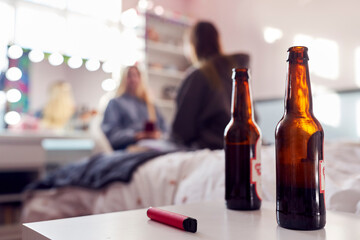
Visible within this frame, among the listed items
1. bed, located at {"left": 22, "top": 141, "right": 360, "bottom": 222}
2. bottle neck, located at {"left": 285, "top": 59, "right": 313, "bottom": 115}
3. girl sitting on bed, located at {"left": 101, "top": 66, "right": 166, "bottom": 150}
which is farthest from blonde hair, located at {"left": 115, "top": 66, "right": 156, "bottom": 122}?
bottle neck, located at {"left": 285, "top": 59, "right": 313, "bottom": 115}

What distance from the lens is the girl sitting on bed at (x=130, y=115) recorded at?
2321 mm

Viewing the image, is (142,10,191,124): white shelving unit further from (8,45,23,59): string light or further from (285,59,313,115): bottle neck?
(285,59,313,115): bottle neck

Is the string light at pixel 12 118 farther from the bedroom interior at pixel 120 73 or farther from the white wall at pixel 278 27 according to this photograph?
the white wall at pixel 278 27

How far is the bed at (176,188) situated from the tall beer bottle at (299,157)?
0.27 metres

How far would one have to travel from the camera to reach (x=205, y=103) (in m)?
1.82

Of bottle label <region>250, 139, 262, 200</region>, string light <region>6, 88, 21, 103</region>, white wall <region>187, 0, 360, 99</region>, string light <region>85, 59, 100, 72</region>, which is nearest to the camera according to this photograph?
bottle label <region>250, 139, 262, 200</region>

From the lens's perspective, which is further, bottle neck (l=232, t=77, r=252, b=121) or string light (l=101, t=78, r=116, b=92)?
string light (l=101, t=78, r=116, b=92)

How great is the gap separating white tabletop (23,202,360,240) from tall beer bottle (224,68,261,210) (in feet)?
0.11

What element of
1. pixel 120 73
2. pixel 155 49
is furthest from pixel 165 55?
pixel 120 73

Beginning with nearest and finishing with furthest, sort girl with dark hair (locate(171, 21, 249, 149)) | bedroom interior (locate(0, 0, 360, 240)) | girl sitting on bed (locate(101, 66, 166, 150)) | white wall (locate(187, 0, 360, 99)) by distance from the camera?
bedroom interior (locate(0, 0, 360, 240)) < girl with dark hair (locate(171, 21, 249, 149)) < girl sitting on bed (locate(101, 66, 166, 150)) < white wall (locate(187, 0, 360, 99))

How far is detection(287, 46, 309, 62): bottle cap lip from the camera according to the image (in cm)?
51

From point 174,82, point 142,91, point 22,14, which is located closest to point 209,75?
point 142,91

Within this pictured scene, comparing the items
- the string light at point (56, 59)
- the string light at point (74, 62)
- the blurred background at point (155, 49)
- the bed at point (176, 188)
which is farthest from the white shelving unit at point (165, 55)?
the bed at point (176, 188)

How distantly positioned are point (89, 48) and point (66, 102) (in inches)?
22.8
